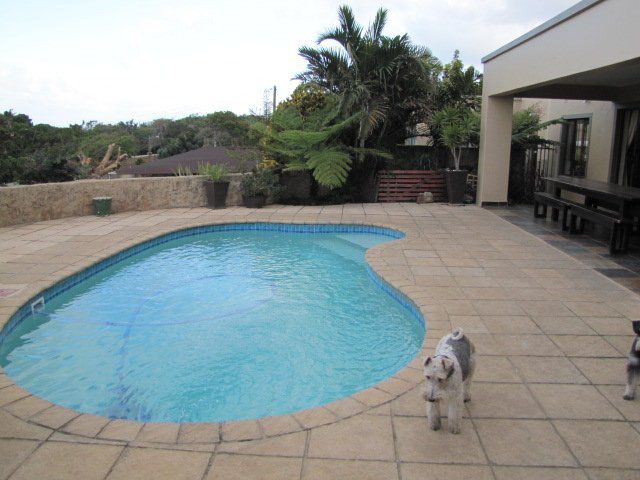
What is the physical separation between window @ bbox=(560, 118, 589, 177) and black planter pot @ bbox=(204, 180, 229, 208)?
8111 mm

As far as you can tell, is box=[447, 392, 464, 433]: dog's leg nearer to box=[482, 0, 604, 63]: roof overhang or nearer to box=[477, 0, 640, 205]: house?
box=[477, 0, 640, 205]: house

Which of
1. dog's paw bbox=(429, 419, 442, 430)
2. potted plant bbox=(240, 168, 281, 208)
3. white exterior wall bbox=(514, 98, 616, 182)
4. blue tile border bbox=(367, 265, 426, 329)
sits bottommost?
blue tile border bbox=(367, 265, 426, 329)

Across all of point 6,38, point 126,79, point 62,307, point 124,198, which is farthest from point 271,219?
point 126,79

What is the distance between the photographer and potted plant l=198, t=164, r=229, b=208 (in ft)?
36.5

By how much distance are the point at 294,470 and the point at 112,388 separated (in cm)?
211

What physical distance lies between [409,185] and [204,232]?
5.41 meters

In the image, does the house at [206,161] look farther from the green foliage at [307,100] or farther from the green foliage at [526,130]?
the green foliage at [526,130]

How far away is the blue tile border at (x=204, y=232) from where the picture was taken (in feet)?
16.6

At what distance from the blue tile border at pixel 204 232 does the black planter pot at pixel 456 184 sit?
10.8 ft

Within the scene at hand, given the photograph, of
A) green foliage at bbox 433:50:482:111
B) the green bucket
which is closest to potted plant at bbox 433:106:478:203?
green foliage at bbox 433:50:482:111

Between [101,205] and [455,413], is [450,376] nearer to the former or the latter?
[455,413]

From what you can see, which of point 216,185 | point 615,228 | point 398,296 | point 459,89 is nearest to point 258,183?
point 216,185

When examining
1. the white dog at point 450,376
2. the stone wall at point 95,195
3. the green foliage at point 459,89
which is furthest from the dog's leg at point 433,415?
the green foliage at point 459,89

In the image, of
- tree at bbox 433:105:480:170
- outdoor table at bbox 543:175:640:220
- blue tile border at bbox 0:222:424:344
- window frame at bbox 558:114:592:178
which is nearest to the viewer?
blue tile border at bbox 0:222:424:344
